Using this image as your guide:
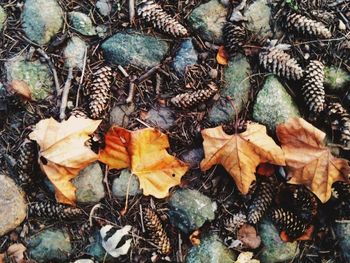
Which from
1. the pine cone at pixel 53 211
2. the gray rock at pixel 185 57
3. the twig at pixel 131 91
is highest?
the gray rock at pixel 185 57

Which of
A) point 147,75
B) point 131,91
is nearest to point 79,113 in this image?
point 131,91

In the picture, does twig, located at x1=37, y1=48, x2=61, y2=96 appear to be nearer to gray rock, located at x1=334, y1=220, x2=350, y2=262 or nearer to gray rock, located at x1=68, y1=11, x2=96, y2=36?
gray rock, located at x1=68, y1=11, x2=96, y2=36

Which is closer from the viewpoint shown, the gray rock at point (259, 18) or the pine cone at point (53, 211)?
the pine cone at point (53, 211)

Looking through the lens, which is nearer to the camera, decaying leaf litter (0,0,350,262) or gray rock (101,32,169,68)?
decaying leaf litter (0,0,350,262)

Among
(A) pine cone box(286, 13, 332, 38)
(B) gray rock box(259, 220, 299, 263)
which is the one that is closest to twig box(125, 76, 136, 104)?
(A) pine cone box(286, 13, 332, 38)

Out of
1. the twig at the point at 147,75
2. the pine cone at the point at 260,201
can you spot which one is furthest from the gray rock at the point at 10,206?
the pine cone at the point at 260,201

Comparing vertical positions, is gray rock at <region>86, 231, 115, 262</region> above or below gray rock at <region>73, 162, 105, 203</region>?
below

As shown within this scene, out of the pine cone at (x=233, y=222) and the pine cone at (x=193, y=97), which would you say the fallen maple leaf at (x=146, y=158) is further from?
the pine cone at (x=233, y=222)
